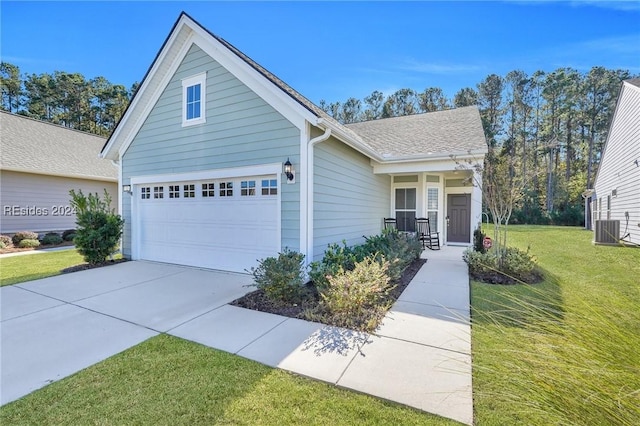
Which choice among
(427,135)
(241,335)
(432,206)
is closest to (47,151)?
(241,335)

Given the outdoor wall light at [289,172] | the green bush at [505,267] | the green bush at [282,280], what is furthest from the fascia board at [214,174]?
the green bush at [505,267]

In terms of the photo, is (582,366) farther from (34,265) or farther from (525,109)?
(525,109)

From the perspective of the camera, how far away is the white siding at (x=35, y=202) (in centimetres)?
1140

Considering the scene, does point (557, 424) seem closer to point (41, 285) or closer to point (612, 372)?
point (612, 372)

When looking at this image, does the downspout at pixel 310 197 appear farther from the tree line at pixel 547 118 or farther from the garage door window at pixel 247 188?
the tree line at pixel 547 118

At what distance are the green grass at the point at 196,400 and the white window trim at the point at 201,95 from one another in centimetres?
574

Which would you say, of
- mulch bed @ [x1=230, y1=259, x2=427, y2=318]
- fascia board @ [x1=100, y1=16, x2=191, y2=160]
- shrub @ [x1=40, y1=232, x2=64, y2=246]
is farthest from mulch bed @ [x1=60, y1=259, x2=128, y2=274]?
shrub @ [x1=40, y1=232, x2=64, y2=246]

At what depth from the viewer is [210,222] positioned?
23.6 feet

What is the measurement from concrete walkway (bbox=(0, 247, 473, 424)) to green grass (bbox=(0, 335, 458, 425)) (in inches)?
6.9

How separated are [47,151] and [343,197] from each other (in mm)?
14914

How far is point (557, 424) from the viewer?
113 cm

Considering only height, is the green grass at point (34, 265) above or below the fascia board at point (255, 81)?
below

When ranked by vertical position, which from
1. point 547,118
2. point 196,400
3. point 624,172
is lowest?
point 196,400

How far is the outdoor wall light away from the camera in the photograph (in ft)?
19.1
